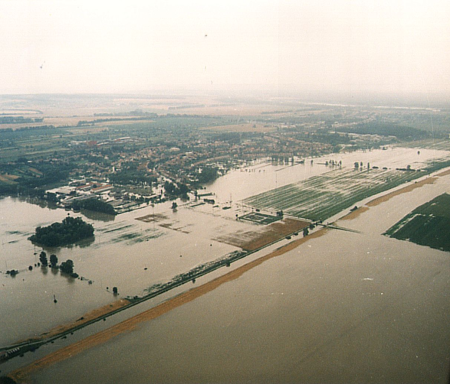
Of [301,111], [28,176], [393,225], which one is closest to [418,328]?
[393,225]

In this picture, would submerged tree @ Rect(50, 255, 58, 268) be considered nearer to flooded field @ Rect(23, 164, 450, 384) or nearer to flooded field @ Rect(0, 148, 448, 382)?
flooded field @ Rect(0, 148, 448, 382)

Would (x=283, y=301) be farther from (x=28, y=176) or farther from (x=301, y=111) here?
(x=301, y=111)

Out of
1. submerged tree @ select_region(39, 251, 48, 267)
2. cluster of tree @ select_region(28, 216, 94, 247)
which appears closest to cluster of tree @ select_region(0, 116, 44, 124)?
cluster of tree @ select_region(28, 216, 94, 247)

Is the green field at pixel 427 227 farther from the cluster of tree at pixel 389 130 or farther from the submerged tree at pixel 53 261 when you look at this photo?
the cluster of tree at pixel 389 130

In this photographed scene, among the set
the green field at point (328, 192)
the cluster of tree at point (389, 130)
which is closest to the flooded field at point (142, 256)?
the green field at point (328, 192)

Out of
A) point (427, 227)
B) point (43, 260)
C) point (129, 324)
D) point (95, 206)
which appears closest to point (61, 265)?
point (43, 260)

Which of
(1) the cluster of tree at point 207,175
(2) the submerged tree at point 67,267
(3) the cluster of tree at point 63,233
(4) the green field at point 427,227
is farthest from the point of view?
(1) the cluster of tree at point 207,175

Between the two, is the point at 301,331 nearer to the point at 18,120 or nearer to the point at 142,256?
the point at 142,256
